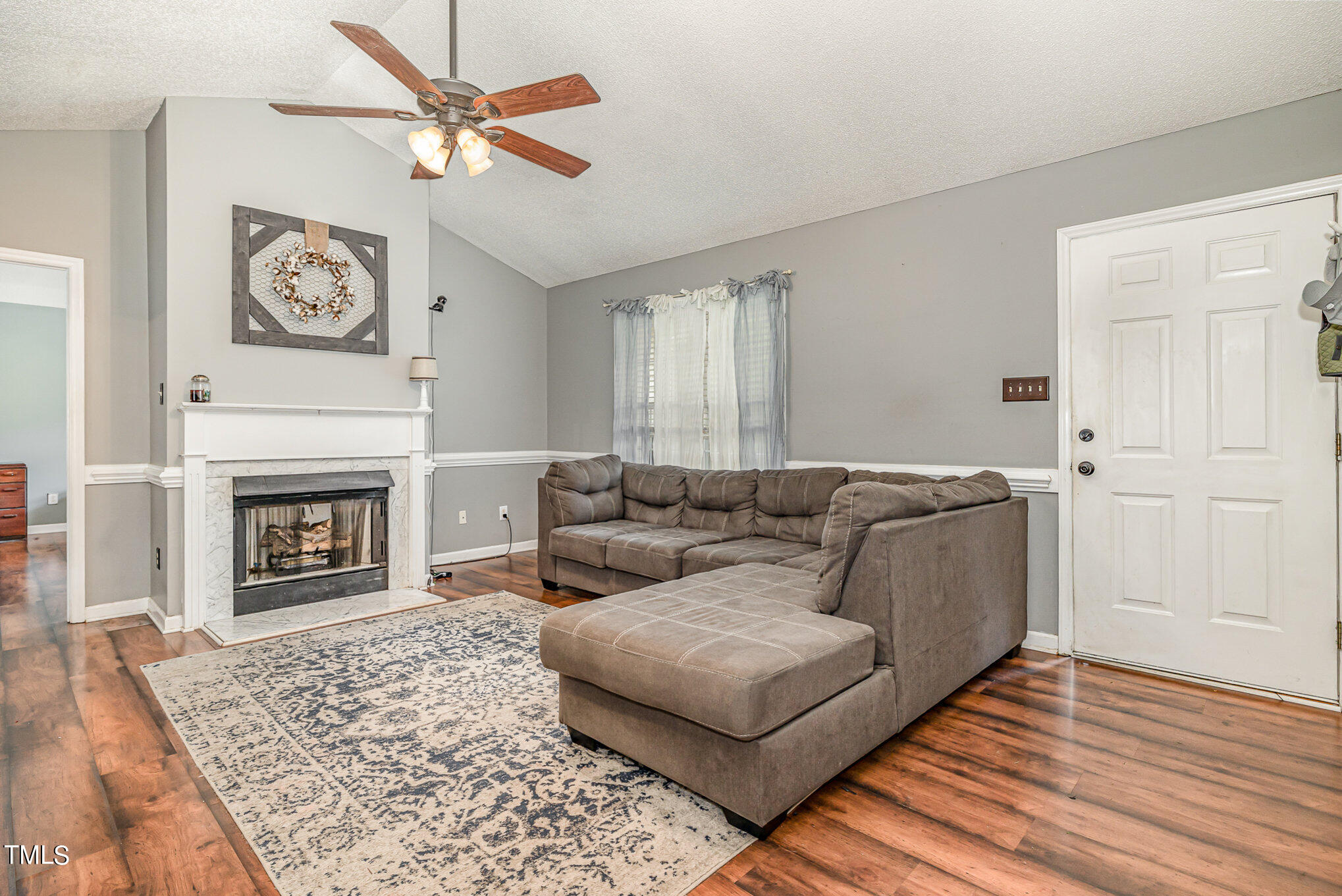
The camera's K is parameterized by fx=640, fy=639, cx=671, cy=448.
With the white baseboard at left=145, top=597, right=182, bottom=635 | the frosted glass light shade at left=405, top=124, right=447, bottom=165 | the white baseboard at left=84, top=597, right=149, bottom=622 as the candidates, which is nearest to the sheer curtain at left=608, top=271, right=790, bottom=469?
the frosted glass light shade at left=405, top=124, right=447, bottom=165

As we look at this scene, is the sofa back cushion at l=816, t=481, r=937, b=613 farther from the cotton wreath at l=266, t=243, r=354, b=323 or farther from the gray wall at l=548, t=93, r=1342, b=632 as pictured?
the cotton wreath at l=266, t=243, r=354, b=323

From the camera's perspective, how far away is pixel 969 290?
11.7 feet

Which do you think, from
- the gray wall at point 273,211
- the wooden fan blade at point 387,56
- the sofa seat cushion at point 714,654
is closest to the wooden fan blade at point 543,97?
the wooden fan blade at point 387,56

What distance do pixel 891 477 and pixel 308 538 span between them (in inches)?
149

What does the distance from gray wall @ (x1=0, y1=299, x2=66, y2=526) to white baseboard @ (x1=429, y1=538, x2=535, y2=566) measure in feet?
16.6

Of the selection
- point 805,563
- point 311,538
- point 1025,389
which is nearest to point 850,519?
point 805,563

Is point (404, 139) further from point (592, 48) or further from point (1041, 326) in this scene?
point (1041, 326)

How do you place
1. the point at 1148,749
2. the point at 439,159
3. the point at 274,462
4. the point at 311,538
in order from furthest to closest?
the point at 311,538
the point at 274,462
the point at 439,159
the point at 1148,749

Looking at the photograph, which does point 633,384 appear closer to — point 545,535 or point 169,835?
point 545,535

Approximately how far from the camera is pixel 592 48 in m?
3.32

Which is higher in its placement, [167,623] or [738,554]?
[738,554]

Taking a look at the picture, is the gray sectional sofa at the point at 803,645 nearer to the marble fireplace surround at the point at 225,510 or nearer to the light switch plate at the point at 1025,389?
the light switch plate at the point at 1025,389

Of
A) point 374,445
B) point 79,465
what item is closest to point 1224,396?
point 374,445

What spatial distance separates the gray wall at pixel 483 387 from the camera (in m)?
5.50
